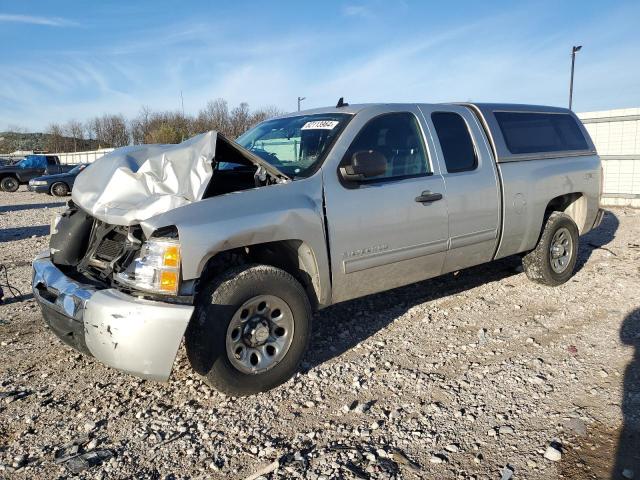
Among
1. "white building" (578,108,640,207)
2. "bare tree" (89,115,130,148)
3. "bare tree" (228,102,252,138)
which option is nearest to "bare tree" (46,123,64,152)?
"bare tree" (89,115,130,148)

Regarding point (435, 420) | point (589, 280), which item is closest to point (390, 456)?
point (435, 420)

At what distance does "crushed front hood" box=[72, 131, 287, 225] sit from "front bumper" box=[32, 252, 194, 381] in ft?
1.76

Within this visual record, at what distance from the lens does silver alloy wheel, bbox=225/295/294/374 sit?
130 inches

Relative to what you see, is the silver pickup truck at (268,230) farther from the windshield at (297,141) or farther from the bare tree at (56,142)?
the bare tree at (56,142)

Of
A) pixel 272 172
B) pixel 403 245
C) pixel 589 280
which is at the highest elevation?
pixel 272 172

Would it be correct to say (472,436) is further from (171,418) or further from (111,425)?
(111,425)

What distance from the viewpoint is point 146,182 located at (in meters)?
3.49

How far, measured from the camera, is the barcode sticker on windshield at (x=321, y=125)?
13.5 feet

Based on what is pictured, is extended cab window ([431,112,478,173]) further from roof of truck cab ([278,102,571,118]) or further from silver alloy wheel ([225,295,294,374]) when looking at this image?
silver alloy wheel ([225,295,294,374])

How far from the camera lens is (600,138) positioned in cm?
1211

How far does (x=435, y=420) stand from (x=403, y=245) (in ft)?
4.72

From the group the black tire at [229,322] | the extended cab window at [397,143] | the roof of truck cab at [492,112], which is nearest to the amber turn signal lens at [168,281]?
the black tire at [229,322]

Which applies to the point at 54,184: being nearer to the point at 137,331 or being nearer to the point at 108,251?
the point at 108,251

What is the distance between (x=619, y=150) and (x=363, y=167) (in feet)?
34.7
